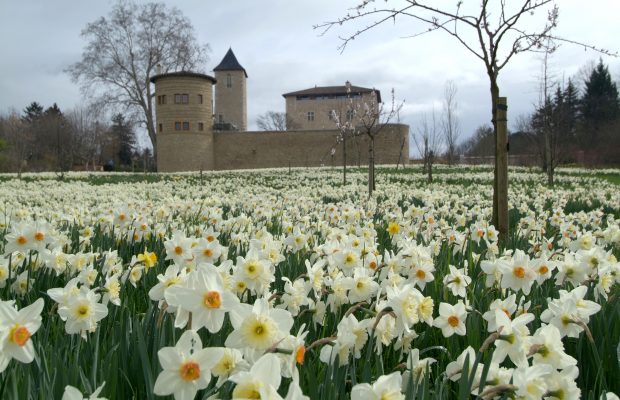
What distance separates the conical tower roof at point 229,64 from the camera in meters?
68.6

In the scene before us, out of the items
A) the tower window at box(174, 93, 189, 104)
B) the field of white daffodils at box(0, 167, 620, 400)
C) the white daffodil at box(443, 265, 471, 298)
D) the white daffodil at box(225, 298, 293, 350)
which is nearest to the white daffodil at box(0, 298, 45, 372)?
the field of white daffodils at box(0, 167, 620, 400)

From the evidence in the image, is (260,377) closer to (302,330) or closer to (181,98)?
(302,330)

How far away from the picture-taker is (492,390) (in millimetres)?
991

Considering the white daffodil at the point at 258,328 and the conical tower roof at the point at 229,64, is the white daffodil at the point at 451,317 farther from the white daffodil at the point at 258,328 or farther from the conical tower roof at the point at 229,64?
the conical tower roof at the point at 229,64

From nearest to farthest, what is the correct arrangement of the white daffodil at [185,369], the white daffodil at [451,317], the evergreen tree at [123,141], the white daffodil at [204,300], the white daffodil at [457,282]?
the white daffodil at [185,369]
the white daffodil at [204,300]
the white daffodil at [451,317]
the white daffodil at [457,282]
the evergreen tree at [123,141]

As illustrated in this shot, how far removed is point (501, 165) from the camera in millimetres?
5047

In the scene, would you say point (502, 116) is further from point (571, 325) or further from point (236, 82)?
point (236, 82)

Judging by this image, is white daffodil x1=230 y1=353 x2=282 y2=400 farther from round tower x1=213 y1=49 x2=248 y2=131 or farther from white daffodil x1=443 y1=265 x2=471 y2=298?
round tower x1=213 y1=49 x2=248 y2=131

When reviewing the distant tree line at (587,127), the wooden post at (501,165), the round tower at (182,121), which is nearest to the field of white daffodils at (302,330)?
the wooden post at (501,165)

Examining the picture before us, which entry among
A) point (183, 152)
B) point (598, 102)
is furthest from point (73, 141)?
point (598, 102)

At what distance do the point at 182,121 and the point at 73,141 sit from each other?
31.2 feet

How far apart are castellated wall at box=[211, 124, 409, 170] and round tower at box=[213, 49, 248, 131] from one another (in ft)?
56.9

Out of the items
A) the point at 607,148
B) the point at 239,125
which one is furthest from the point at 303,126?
the point at 607,148

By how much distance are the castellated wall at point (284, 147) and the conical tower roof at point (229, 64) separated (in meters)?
22.2
